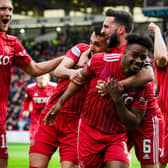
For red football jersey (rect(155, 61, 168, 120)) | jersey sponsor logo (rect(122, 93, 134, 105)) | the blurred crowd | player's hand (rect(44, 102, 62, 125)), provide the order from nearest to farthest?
jersey sponsor logo (rect(122, 93, 134, 105)), player's hand (rect(44, 102, 62, 125)), red football jersey (rect(155, 61, 168, 120)), the blurred crowd

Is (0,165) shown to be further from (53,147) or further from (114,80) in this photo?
(114,80)

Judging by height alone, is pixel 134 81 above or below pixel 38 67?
above

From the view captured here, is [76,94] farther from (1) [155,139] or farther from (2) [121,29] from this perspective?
(1) [155,139]

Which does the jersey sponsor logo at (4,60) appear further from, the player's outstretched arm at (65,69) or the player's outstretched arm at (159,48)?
the player's outstretched arm at (159,48)

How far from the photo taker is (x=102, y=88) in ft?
14.4

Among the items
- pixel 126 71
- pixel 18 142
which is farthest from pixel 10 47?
pixel 18 142

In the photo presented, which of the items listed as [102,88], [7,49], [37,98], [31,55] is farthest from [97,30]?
[31,55]

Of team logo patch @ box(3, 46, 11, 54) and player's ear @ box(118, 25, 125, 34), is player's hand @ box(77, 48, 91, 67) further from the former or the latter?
team logo patch @ box(3, 46, 11, 54)

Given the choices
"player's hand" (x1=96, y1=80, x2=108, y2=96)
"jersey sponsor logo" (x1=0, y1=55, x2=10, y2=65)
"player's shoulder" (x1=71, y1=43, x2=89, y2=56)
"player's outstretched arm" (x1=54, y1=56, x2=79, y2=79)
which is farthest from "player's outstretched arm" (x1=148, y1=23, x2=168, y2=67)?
"jersey sponsor logo" (x1=0, y1=55, x2=10, y2=65)

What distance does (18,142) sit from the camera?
61.3 ft

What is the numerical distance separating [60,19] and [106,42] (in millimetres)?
25165

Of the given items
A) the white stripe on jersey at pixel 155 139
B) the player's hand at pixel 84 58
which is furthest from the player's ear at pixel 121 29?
the white stripe on jersey at pixel 155 139

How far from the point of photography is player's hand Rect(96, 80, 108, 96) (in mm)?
4371

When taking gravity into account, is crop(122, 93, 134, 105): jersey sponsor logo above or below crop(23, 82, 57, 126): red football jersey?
above
